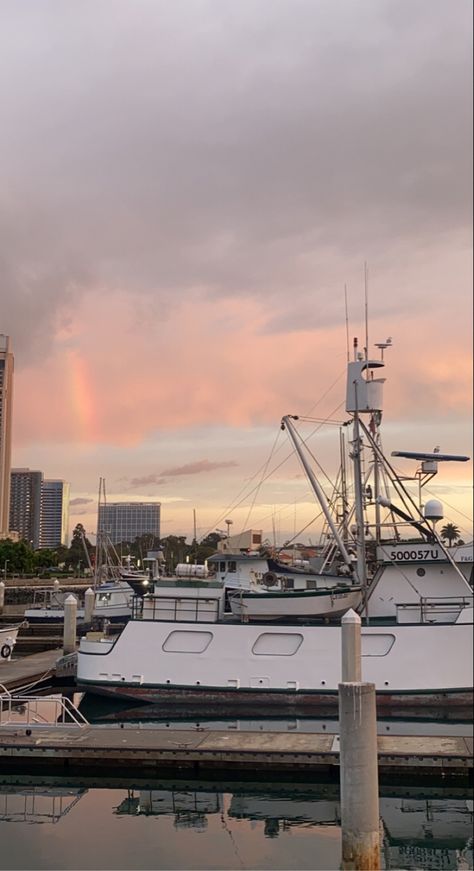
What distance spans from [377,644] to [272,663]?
3271 mm

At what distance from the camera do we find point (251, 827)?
1348 centimetres

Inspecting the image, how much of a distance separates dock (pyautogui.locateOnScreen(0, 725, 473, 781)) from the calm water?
28 cm

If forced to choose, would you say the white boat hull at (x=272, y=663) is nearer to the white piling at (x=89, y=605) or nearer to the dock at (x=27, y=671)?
the dock at (x=27, y=671)

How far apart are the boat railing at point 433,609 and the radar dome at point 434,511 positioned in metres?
2.54

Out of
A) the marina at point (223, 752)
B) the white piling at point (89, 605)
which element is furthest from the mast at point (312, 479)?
the white piling at point (89, 605)

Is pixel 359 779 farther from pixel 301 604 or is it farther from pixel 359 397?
pixel 359 397

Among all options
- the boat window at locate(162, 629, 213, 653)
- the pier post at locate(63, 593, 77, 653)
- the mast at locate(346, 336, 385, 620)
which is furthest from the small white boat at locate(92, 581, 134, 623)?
the mast at locate(346, 336, 385, 620)

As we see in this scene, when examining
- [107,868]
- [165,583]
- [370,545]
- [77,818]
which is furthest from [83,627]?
[107,868]

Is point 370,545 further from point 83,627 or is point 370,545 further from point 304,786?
point 83,627

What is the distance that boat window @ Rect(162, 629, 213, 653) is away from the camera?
2372 centimetres

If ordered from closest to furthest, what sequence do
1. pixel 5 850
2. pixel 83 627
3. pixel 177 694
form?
pixel 5 850 < pixel 177 694 < pixel 83 627

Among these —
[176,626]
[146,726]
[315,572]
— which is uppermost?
[315,572]

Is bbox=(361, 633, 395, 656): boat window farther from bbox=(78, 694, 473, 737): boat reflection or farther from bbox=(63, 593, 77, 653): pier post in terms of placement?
bbox=(63, 593, 77, 653): pier post

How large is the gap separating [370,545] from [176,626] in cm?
698
